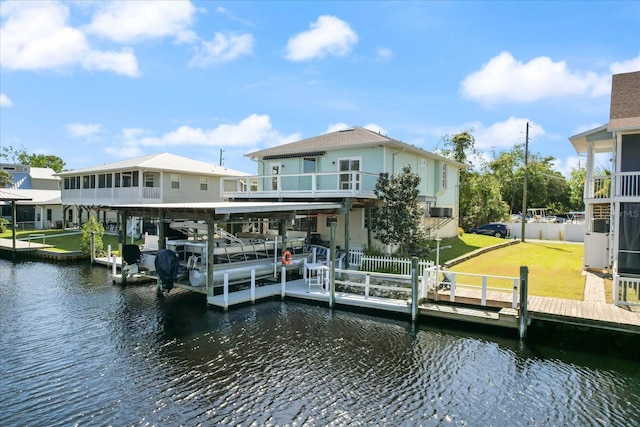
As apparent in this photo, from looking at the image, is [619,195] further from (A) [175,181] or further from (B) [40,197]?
(B) [40,197]

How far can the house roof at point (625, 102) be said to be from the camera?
15.4m

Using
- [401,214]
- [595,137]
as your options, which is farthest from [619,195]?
[401,214]

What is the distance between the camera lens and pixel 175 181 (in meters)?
31.7

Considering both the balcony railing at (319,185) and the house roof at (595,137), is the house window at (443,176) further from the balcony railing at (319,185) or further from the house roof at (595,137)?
the house roof at (595,137)

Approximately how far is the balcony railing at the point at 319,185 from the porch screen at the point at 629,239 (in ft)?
32.8

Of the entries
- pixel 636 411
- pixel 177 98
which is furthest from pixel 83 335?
pixel 177 98

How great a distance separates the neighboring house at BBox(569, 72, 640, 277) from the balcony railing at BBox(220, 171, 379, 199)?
9102mm

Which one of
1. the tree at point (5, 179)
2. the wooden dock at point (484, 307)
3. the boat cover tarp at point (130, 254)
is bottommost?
the wooden dock at point (484, 307)

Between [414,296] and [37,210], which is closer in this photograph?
[414,296]

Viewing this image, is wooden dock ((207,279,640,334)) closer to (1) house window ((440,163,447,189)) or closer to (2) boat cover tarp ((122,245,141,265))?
(2) boat cover tarp ((122,245,141,265))

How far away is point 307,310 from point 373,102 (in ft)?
62.7

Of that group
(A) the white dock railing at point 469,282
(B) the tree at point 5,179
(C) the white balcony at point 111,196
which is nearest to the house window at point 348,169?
(A) the white dock railing at point 469,282

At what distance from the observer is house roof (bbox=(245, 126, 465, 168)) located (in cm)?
2047

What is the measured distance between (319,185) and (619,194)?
13329 millimetres
